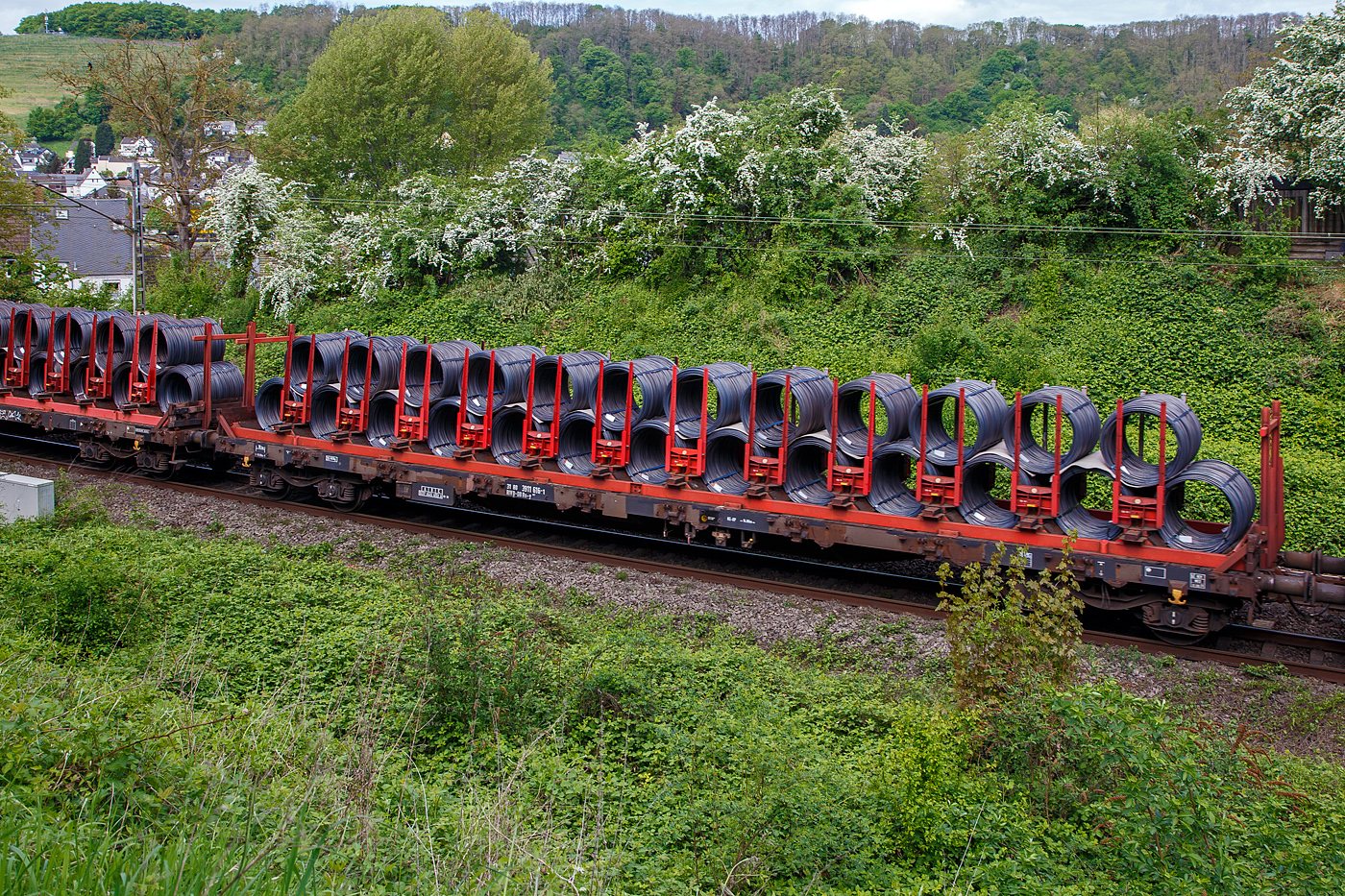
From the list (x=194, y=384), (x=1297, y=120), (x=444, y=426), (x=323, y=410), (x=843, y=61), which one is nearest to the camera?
(x=444, y=426)

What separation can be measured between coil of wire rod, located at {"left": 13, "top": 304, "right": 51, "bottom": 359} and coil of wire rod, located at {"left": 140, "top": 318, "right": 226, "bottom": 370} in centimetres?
334

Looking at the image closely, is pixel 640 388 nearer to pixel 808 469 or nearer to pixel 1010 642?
pixel 808 469

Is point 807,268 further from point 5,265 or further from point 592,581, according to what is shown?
point 5,265

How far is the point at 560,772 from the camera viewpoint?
721cm

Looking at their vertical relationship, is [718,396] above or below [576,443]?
above

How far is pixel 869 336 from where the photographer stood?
24219 millimetres

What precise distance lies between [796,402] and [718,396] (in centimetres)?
123

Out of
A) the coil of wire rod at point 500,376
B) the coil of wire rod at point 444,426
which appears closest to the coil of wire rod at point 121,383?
the coil of wire rod at point 444,426

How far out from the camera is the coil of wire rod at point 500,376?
15344 millimetres

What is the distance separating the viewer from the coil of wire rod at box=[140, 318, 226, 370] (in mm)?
18781

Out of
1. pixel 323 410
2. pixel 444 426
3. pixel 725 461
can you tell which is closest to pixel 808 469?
pixel 725 461

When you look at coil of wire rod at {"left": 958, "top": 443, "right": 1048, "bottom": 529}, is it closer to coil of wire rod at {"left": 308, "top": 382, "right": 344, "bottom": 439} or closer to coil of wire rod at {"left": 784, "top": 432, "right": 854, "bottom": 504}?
coil of wire rod at {"left": 784, "top": 432, "right": 854, "bottom": 504}

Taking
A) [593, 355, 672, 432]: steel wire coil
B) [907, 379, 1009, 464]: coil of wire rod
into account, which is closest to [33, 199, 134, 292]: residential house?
[593, 355, 672, 432]: steel wire coil

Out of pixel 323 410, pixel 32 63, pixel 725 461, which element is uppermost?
pixel 32 63
